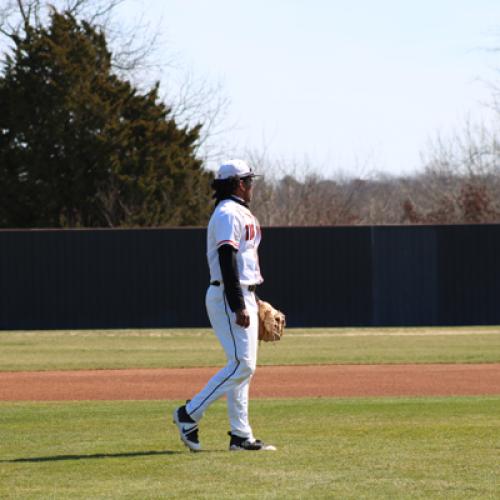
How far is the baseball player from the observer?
7.56 m

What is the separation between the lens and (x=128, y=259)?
2653cm

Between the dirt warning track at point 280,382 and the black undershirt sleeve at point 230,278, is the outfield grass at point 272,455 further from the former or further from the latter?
the dirt warning track at point 280,382

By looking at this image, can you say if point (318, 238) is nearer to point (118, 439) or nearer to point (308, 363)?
point (308, 363)

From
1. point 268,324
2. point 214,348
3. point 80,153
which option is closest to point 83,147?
point 80,153

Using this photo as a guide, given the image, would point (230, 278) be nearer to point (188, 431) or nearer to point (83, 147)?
point (188, 431)

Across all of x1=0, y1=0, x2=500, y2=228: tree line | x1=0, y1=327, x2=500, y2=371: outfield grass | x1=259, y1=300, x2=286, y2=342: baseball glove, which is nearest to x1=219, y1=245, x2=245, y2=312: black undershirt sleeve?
x1=259, y1=300, x2=286, y2=342: baseball glove

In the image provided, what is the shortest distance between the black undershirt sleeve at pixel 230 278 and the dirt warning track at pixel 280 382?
5.25m

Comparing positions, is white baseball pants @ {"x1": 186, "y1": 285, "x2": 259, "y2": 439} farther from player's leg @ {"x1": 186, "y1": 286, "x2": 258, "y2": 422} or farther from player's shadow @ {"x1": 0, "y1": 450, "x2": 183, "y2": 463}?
player's shadow @ {"x1": 0, "y1": 450, "x2": 183, "y2": 463}

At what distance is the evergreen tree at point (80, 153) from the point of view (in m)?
35.3

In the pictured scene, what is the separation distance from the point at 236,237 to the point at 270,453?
1.32 meters

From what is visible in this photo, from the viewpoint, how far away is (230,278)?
296 inches

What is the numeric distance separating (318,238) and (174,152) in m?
11.1

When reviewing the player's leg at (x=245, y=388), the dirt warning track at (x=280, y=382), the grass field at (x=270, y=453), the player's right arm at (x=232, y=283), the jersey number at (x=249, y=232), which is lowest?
the dirt warning track at (x=280, y=382)

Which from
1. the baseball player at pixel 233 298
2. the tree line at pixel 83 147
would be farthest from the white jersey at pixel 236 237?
the tree line at pixel 83 147
